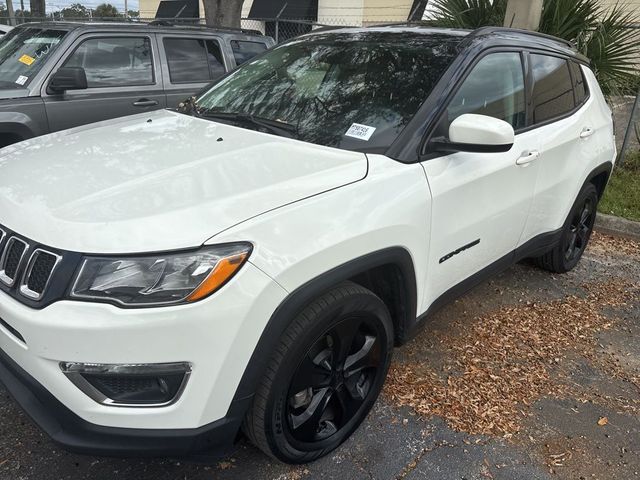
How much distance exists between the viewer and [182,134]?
2.65 meters

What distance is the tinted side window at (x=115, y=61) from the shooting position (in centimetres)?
509

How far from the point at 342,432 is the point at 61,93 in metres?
4.05

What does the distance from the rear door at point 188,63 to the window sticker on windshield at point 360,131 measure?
11.3ft

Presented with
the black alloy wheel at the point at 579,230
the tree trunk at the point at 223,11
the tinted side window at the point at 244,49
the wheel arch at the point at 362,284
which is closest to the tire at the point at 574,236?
the black alloy wheel at the point at 579,230

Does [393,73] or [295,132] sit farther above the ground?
[393,73]

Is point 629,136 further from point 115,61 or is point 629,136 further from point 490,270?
point 115,61

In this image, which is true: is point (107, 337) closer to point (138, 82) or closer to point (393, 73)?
point (393, 73)

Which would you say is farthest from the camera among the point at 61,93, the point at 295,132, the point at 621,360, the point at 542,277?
the point at 61,93

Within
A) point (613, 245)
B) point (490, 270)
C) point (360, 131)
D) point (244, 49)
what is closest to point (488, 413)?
point (490, 270)

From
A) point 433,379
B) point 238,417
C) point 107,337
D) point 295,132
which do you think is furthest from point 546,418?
point 107,337

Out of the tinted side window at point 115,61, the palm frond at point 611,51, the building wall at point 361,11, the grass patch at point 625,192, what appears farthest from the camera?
the building wall at point 361,11

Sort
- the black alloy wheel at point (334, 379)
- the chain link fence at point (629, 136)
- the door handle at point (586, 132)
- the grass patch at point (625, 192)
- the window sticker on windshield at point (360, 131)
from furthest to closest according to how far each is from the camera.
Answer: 1. the chain link fence at point (629, 136)
2. the grass patch at point (625, 192)
3. the door handle at point (586, 132)
4. the window sticker on windshield at point (360, 131)
5. the black alloy wheel at point (334, 379)

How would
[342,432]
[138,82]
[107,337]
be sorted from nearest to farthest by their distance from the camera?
1. [107,337]
2. [342,432]
3. [138,82]

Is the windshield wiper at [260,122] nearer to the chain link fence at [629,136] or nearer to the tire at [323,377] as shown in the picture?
the tire at [323,377]
